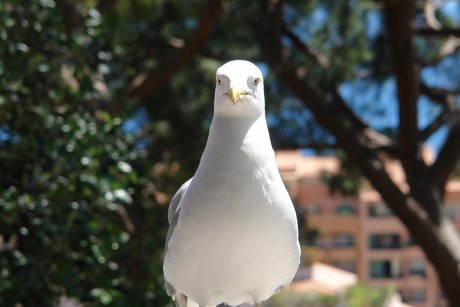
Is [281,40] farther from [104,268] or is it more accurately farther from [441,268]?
[104,268]

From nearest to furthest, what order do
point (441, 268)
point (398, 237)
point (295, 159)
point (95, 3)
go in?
1. point (95, 3)
2. point (441, 268)
3. point (295, 159)
4. point (398, 237)

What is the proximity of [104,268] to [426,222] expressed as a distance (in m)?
2.72

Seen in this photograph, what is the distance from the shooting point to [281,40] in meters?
5.29

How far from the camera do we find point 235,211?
58.1 inches

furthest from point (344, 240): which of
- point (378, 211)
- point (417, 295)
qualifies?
point (417, 295)

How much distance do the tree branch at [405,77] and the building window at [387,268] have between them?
5819 millimetres

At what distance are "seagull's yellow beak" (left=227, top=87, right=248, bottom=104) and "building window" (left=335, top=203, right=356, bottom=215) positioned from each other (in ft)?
30.7

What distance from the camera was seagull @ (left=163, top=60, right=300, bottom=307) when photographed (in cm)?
148

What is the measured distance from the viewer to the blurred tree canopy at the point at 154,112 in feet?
9.06

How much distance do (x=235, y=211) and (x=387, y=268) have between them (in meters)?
→ 9.75

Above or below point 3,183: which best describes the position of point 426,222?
below

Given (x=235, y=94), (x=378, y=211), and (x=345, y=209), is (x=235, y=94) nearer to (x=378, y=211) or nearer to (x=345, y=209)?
(x=345, y=209)

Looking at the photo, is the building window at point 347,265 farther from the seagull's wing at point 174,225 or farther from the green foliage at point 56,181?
the seagull's wing at point 174,225

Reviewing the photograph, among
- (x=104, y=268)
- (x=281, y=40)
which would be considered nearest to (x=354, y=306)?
(x=281, y=40)
